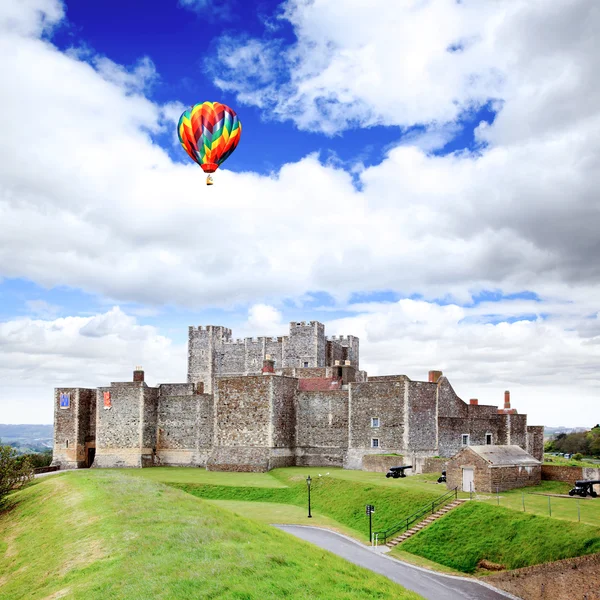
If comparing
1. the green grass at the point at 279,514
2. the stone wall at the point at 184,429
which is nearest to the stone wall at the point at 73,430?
the stone wall at the point at 184,429

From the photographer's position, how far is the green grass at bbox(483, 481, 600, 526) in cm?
3309

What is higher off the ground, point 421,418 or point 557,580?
point 421,418

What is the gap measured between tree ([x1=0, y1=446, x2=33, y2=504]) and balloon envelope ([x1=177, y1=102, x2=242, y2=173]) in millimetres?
24221

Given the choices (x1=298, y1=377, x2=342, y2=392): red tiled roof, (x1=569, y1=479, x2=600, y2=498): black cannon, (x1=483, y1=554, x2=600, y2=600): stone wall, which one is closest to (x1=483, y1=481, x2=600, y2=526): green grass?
(x1=569, y1=479, x2=600, y2=498): black cannon

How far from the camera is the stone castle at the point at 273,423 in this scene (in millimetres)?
55188

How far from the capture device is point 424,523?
37.2 meters

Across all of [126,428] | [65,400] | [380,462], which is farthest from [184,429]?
[380,462]

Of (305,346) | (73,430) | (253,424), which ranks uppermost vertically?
(305,346)

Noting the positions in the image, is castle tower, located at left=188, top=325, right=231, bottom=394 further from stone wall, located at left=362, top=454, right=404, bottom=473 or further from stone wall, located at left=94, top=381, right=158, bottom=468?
stone wall, located at left=362, top=454, right=404, bottom=473

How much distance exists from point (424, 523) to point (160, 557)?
1922 centimetres

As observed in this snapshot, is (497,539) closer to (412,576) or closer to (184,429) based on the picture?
(412,576)

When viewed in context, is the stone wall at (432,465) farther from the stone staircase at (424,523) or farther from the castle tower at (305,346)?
the castle tower at (305,346)

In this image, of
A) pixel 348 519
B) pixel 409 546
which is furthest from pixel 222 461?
pixel 409 546

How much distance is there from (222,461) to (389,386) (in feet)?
52.6
